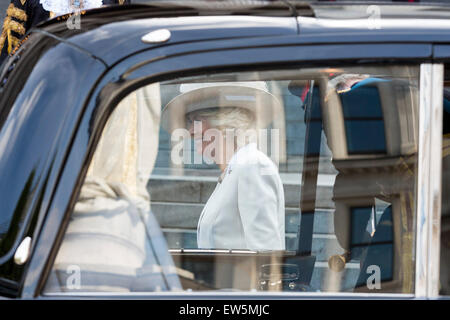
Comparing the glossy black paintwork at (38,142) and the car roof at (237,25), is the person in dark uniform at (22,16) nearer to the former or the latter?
the car roof at (237,25)

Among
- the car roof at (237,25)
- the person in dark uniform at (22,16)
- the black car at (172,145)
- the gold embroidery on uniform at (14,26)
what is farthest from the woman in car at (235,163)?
the gold embroidery on uniform at (14,26)

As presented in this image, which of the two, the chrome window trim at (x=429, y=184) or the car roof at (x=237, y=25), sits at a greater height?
the car roof at (x=237, y=25)

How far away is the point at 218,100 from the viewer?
89.7 inches

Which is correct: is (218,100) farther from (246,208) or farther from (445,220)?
(445,220)

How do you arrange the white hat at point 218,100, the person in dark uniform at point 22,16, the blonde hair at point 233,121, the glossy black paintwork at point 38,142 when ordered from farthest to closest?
the person in dark uniform at point 22,16, the blonde hair at point 233,121, the white hat at point 218,100, the glossy black paintwork at point 38,142

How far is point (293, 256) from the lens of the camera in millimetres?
2305

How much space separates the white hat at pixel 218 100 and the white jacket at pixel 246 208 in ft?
0.55

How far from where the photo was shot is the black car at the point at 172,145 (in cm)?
147

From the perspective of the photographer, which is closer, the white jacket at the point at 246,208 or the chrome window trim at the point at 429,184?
the chrome window trim at the point at 429,184

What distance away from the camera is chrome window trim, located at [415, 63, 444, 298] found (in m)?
1.56

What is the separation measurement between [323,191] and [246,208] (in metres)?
0.26

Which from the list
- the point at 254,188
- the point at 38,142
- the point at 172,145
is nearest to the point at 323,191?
the point at 254,188

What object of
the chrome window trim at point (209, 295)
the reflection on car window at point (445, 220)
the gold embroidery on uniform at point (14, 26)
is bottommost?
the chrome window trim at point (209, 295)

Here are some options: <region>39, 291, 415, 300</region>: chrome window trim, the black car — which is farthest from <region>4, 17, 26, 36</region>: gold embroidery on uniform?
<region>39, 291, 415, 300</region>: chrome window trim
